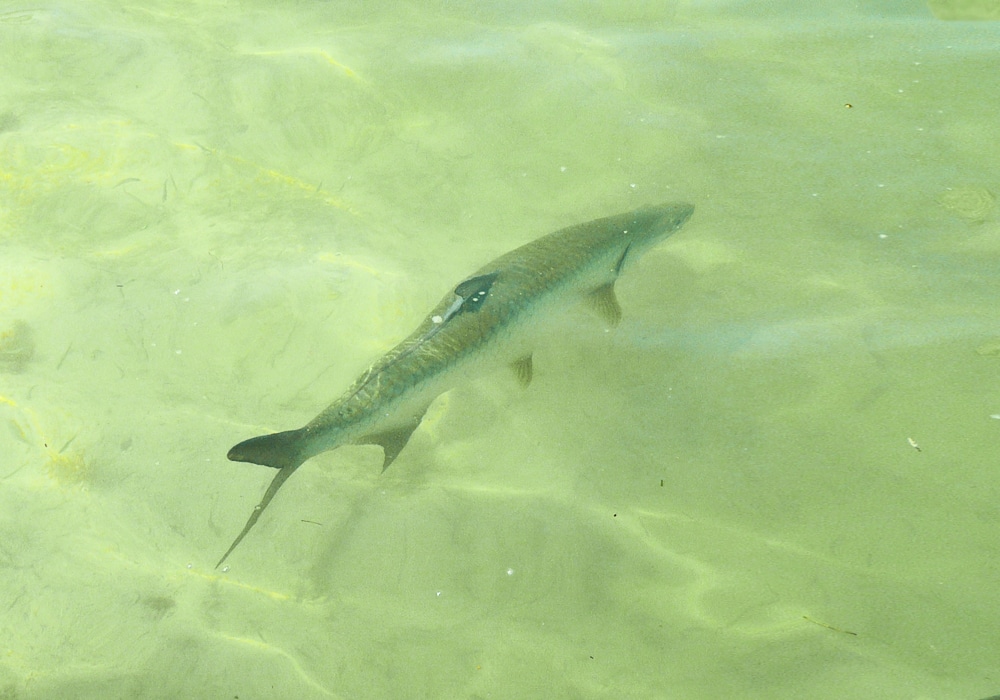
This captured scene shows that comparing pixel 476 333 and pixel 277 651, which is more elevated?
pixel 476 333

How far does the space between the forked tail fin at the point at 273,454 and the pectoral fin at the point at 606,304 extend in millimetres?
1723

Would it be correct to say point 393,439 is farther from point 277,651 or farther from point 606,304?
point 606,304

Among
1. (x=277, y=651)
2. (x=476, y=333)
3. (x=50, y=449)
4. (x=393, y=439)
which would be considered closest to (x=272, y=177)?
(x=50, y=449)

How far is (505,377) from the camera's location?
12.5 ft

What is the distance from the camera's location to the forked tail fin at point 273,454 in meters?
2.78

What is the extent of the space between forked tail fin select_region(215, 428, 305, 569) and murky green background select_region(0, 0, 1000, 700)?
54 centimetres

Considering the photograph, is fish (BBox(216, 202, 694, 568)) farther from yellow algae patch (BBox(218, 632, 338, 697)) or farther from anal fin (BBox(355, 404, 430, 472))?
yellow algae patch (BBox(218, 632, 338, 697))

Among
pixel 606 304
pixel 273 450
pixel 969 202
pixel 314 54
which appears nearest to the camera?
pixel 273 450

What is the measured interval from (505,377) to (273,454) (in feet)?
4.34

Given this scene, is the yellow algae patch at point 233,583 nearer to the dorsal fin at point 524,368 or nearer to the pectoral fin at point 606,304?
the dorsal fin at point 524,368

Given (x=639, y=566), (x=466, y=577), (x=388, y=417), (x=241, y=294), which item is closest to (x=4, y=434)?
(x=241, y=294)

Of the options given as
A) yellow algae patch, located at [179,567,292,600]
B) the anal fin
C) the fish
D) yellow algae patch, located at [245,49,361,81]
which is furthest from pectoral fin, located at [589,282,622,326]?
yellow algae patch, located at [245,49,361,81]

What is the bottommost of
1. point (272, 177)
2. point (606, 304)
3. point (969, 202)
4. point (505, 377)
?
point (505, 377)

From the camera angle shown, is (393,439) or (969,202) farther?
(969,202)
